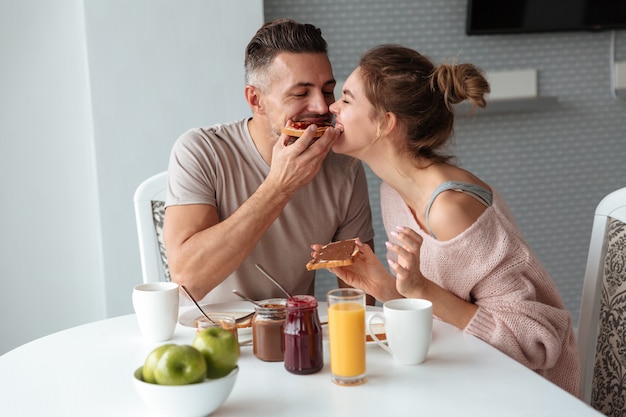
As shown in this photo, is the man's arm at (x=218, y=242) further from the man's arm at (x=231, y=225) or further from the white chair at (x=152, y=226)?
the white chair at (x=152, y=226)

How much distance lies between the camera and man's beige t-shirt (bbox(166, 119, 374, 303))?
1.93 meters

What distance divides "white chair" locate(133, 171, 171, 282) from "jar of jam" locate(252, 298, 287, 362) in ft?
2.42

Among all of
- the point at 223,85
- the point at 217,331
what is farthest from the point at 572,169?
the point at 217,331

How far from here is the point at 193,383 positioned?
1.05m

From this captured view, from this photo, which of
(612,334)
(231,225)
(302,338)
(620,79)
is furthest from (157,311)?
(620,79)

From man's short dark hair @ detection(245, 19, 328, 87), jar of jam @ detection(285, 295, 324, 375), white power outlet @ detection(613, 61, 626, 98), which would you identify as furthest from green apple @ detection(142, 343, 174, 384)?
white power outlet @ detection(613, 61, 626, 98)

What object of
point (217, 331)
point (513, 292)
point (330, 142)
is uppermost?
point (330, 142)

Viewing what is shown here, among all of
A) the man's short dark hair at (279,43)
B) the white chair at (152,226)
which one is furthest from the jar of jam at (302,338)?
the man's short dark hair at (279,43)

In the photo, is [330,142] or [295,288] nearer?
[330,142]

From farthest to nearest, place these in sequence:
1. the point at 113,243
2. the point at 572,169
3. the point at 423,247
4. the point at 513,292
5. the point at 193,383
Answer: the point at 572,169, the point at 113,243, the point at 423,247, the point at 513,292, the point at 193,383

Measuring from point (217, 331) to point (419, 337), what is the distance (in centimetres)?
34

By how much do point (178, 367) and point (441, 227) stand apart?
0.76 m

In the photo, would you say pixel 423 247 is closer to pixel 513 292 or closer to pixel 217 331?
pixel 513 292

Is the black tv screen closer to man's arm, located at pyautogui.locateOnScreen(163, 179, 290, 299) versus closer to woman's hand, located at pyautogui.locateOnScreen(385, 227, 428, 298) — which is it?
man's arm, located at pyautogui.locateOnScreen(163, 179, 290, 299)
